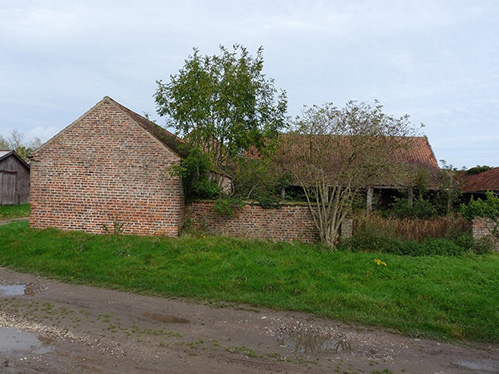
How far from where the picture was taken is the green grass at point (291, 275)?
22.0ft

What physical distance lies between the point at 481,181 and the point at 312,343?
2014 centimetres

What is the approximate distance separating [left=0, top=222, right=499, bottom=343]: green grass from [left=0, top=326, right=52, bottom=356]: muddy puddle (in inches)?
98.8

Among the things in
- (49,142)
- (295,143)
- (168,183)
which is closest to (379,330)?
(295,143)

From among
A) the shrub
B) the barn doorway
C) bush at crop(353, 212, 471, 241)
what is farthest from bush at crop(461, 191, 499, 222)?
the barn doorway

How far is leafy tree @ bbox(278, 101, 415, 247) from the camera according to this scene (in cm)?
1104

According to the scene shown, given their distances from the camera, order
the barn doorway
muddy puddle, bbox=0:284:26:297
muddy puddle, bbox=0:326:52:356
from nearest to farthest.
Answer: muddy puddle, bbox=0:326:52:356, muddy puddle, bbox=0:284:26:297, the barn doorway

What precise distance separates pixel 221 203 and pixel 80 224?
4757 millimetres

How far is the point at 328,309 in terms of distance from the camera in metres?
6.83

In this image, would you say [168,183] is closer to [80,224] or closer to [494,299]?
[80,224]

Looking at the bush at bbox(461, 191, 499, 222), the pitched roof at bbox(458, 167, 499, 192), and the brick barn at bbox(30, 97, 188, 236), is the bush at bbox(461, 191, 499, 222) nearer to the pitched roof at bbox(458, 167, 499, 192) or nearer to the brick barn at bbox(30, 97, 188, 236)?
the pitched roof at bbox(458, 167, 499, 192)

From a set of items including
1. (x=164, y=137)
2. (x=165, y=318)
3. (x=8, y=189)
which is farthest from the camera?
(x=8, y=189)

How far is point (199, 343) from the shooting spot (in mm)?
5289

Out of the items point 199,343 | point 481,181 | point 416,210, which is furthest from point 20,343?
point 481,181

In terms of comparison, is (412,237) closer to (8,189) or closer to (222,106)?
(222,106)
